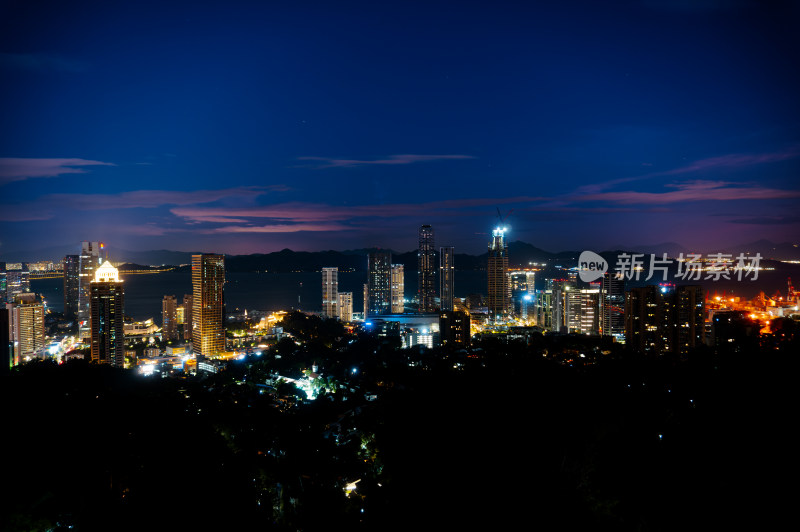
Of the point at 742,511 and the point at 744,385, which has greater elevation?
the point at 744,385

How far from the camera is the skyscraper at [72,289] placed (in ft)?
68.8

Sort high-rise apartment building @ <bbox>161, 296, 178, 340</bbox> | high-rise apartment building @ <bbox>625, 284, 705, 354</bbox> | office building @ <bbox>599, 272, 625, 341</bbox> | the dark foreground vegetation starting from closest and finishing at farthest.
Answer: the dark foreground vegetation → high-rise apartment building @ <bbox>625, 284, 705, 354</bbox> → office building @ <bbox>599, 272, 625, 341</bbox> → high-rise apartment building @ <bbox>161, 296, 178, 340</bbox>

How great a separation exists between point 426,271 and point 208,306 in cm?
1348

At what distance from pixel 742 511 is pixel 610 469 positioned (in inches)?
33.8

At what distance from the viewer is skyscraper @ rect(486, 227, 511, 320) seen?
77.4ft

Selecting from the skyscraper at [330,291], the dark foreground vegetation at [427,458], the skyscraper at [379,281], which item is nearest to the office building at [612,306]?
the dark foreground vegetation at [427,458]

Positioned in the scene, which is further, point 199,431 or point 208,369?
point 208,369

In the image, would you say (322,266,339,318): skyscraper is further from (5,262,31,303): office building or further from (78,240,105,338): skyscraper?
(5,262,31,303): office building

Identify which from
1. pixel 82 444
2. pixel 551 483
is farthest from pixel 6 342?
pixel 551 483

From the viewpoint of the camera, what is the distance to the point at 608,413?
449 centimetres

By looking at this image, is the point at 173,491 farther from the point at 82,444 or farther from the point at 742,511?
the point at 742,511

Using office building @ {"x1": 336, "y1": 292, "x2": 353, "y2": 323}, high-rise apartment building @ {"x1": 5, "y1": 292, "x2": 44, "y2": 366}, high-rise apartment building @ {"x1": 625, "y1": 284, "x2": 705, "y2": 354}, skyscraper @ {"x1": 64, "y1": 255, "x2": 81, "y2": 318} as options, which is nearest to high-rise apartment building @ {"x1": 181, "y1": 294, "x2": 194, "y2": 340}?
high-rise apartment building @ {"x1": 5, "y1": 292, "x2": 44, "y2": 366}

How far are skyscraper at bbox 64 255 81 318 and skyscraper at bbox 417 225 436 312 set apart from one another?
46.2 ft

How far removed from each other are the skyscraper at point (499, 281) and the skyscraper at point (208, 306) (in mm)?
11707
